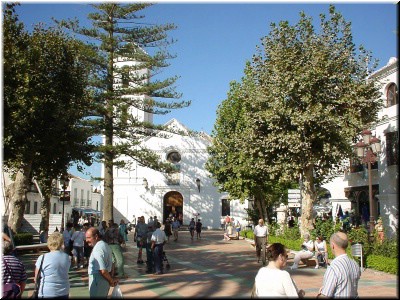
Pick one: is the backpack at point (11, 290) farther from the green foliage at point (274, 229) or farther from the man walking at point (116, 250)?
the green foliage at point (274, 229)

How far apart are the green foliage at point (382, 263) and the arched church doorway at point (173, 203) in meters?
29.5

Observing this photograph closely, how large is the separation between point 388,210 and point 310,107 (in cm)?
891

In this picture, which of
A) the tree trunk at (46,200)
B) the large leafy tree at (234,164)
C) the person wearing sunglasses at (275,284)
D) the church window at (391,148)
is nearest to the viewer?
the person wearing sunglasses at (275,284)

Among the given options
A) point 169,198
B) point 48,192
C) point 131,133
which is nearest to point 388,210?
point 131,133

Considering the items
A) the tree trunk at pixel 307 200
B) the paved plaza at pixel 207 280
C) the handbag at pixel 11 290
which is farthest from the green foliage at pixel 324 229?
the handbag at pixel 11 290

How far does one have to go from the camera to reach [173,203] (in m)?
43.1

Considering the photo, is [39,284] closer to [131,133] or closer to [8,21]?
[8,21]

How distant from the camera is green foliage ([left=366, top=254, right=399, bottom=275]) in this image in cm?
1283

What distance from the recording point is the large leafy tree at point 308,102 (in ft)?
57.8

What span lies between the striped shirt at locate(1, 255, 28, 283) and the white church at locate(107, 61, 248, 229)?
1431 inches

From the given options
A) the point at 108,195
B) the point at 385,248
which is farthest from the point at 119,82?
the point at 385,248

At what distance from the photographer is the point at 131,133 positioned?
25922 mm

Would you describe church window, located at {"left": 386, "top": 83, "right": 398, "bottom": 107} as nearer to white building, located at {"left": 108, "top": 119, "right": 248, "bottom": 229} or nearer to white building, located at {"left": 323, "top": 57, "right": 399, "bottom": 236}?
white building, located at {"left": 323, "top": 57, "right": 399, "bottom": 236}

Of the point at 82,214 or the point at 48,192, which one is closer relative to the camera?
the point at 48,192
